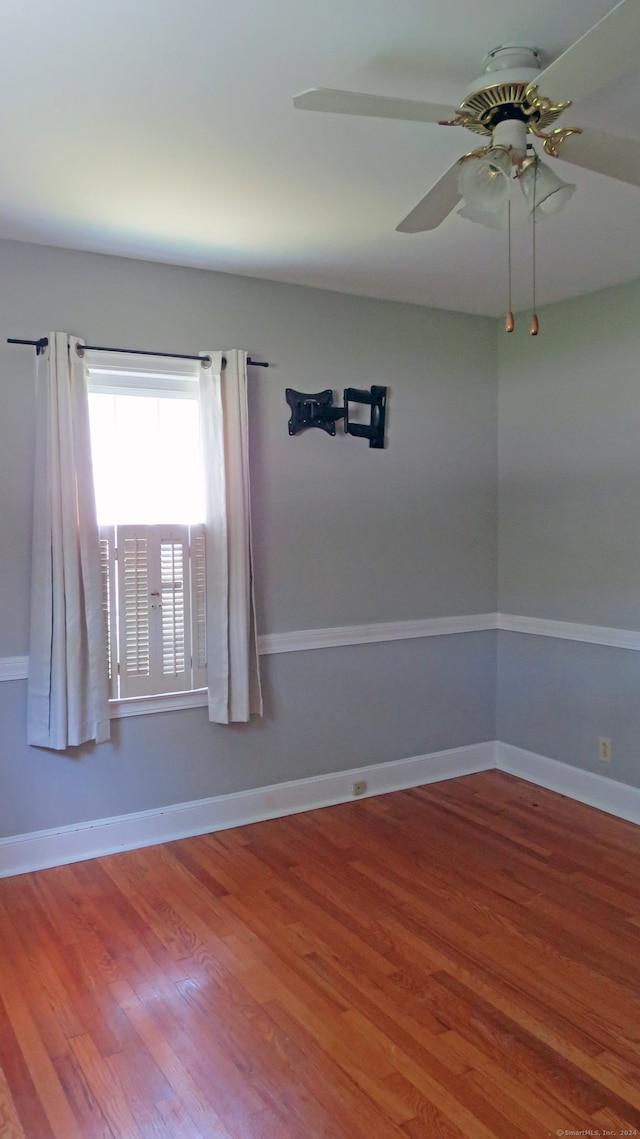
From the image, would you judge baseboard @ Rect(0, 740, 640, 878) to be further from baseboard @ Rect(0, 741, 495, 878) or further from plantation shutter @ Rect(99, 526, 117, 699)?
plantation shutter @ Rect(99, 526, 117, 699)

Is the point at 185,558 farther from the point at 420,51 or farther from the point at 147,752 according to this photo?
the point at 420,51

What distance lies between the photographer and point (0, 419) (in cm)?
309

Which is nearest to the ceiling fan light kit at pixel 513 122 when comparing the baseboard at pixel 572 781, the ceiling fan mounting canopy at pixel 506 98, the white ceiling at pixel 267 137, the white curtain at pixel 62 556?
the ceiling fan mounting canopy at pixel 506 98

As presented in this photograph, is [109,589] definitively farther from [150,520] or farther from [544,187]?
[544,187]

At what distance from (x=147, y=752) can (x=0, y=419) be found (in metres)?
1.51

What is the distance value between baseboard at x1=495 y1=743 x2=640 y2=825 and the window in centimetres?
187

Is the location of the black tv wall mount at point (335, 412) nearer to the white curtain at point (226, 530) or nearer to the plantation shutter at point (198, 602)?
the white curtain at point (226, 530)

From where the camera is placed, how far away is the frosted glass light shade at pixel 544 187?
1877 millimetres

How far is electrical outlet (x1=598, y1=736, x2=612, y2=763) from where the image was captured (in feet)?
12.6

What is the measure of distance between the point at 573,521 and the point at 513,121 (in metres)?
2.49

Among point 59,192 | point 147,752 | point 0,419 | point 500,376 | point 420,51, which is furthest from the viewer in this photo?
point 500,376

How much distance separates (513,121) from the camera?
1.80m

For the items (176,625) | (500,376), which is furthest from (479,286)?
(176,625)

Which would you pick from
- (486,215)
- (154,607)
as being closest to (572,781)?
(154,607)
